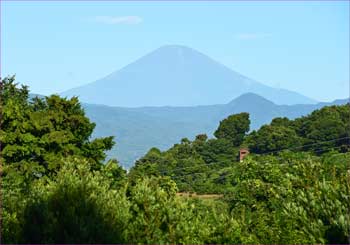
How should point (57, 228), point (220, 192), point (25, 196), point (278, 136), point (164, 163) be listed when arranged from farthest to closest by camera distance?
1. point (278, 136)
2. point (164, 163)
3. point (220, 192)
4. point (25, 196)
5. point (57, 228)

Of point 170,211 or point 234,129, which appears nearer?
point 170,211

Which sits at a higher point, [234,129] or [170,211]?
[234,129]

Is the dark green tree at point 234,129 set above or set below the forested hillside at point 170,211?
above

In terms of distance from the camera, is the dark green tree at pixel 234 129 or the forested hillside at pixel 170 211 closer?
the forested hillside at pixel 170 211

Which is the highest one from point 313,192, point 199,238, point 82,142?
point 82,142

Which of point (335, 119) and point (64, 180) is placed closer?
point (64, 180)

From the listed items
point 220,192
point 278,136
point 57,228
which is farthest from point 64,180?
point 278,136

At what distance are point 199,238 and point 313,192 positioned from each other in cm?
299

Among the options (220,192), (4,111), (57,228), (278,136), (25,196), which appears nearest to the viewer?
(57,228)

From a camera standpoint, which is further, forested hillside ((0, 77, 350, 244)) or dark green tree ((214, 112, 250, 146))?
dark green tree ((214, 112, 250, 146))

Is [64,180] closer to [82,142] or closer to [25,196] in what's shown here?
[25,196]

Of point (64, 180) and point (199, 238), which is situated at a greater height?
point (64, 180)

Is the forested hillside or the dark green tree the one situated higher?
the dark green tree

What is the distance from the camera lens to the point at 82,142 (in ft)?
127
